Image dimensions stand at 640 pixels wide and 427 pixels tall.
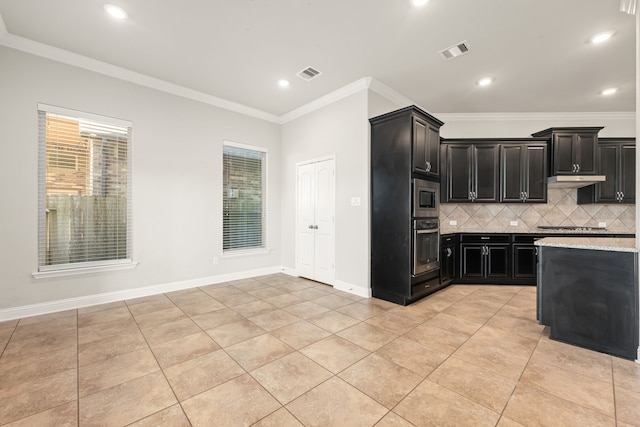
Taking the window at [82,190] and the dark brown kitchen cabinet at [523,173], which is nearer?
the window at [82,190]

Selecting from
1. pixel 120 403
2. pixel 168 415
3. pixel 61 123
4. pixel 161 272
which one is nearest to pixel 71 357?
pixel 120 403

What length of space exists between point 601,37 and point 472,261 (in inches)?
132

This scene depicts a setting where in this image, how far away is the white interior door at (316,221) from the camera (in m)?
4.57

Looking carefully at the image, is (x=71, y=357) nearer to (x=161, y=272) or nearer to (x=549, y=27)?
(x=161, y=272)

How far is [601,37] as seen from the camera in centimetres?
303

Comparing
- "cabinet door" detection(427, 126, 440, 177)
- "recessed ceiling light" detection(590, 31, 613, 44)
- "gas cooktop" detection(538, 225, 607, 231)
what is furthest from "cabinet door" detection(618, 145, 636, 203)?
"cabinet door" detection(427, 126, 440, 177)

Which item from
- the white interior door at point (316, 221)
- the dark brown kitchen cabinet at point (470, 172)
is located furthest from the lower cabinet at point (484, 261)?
the white interior door at point (316, 221)

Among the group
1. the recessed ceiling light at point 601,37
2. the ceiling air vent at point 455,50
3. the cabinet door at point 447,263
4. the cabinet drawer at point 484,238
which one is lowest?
the cabinet door at point 447,263

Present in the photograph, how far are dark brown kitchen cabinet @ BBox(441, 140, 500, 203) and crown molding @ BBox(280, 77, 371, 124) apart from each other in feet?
6.91

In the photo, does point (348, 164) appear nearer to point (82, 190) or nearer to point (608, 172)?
point (82, 190)

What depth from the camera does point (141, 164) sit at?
12.9 ft

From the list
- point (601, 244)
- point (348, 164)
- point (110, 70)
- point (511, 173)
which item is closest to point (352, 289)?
point (348, 164)

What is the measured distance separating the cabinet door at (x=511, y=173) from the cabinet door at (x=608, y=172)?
140cm

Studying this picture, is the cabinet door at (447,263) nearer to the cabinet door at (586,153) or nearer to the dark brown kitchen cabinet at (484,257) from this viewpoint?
the dark brown kitchen cabinet at (484,257)
